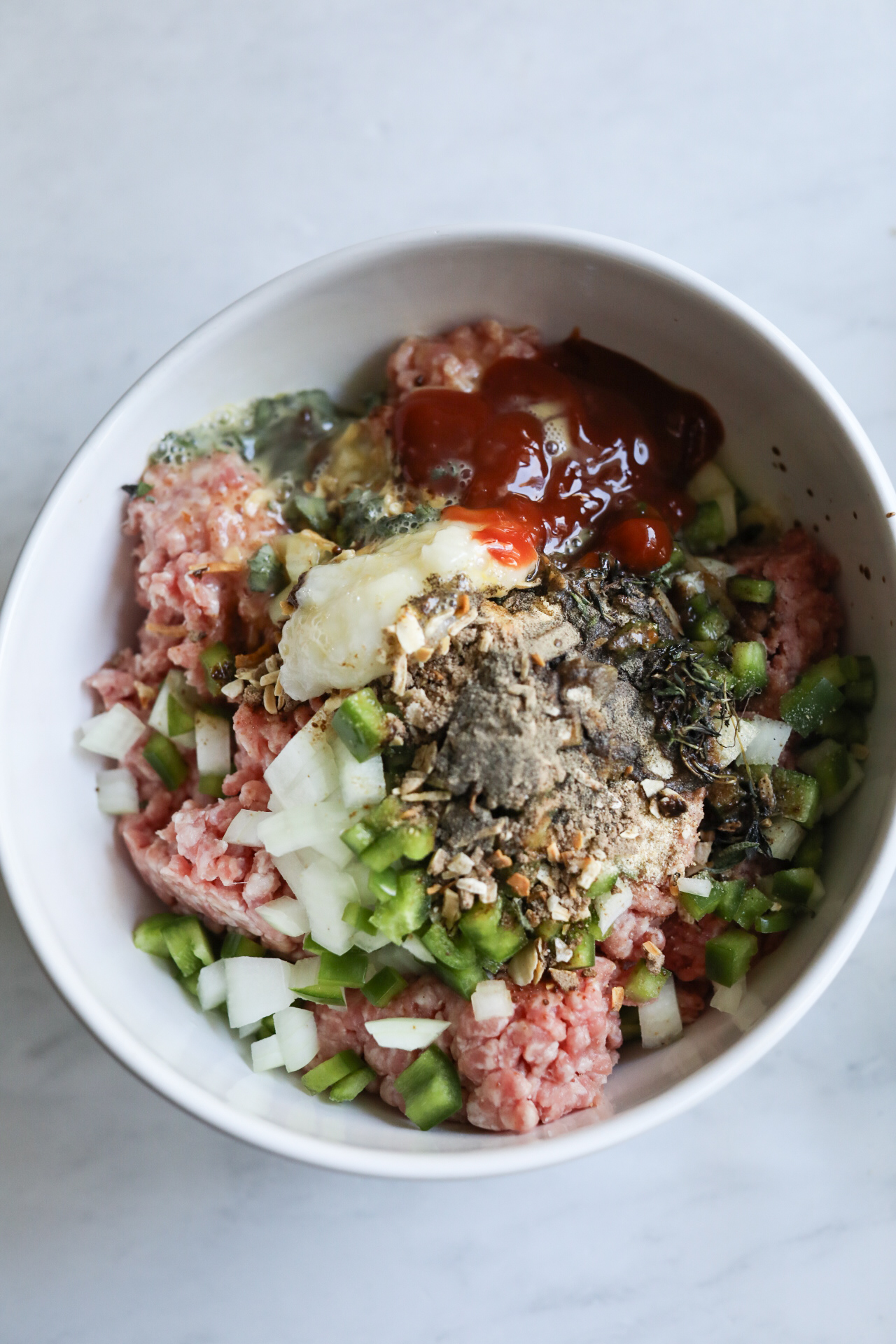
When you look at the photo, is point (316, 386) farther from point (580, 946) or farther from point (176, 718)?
point (580, 946)

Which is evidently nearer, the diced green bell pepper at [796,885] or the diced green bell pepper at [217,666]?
the diced green bell pepper at [796,885]

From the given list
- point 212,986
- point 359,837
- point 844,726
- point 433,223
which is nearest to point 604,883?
point 359,837

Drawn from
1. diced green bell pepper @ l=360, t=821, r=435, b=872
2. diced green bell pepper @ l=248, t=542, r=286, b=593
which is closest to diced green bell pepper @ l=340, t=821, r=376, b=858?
diced green bell pepper @ l=360, t=821, r=435, b=872

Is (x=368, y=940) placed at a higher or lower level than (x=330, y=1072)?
higher

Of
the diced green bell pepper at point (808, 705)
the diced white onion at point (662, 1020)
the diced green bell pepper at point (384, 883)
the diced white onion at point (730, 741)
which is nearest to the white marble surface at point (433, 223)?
the diced white onion at point (662, 1020)

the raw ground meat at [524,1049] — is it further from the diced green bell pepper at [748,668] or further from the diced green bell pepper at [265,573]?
the diced green bell pepper at [265,573]

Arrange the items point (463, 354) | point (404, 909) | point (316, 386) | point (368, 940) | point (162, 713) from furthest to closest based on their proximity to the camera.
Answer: point (316, 386) → point (463, 354) → point (162, 713) → point (368, 940) → point (404, 909)
